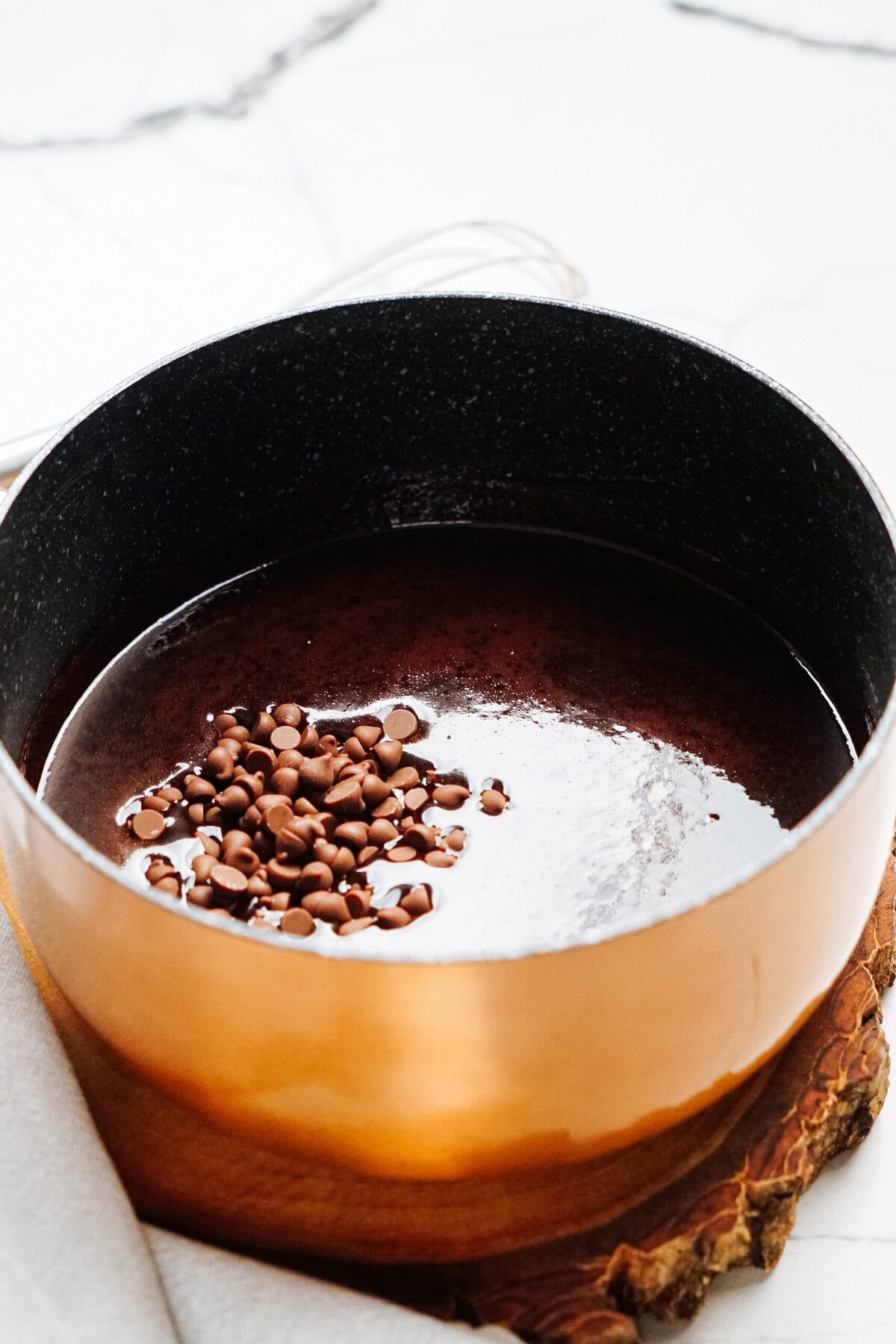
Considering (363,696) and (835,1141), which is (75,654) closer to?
(363,696)

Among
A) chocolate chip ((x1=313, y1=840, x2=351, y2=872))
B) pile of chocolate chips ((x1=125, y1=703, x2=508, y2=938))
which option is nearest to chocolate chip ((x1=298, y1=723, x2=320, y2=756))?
pile of chocolate chips ((x1=125, y1=703, x2=508, y2=938))

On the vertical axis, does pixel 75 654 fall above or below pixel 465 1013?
below

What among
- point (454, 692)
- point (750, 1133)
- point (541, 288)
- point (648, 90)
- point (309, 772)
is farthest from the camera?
point (648, 90)

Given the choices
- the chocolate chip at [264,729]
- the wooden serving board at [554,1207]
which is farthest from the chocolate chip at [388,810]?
the wooden serving board at [554,1207]

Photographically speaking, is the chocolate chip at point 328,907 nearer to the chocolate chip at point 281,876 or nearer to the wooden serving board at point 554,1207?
the chocolate chip at point 281,876

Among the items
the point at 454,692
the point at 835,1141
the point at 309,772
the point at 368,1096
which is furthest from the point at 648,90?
the point at 368,1096

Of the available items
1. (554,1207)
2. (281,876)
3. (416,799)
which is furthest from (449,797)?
(554,1207)

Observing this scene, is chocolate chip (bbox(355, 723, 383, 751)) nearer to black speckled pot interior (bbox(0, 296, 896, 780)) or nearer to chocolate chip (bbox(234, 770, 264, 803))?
chocolate chip (bbox(234, 770, 264, 803))
